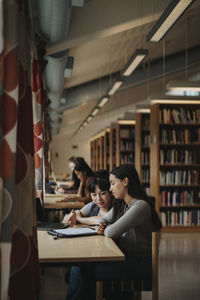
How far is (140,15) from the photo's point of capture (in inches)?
233

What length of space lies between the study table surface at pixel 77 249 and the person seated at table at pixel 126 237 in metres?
0.14

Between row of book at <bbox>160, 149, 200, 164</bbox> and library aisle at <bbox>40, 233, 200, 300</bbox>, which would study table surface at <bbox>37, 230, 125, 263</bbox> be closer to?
library aisle at <bbox>40, 233, 200, 300</bbox>

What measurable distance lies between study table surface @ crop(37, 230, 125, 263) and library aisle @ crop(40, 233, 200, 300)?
4.07 ft

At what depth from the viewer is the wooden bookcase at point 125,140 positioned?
1142 centimetres

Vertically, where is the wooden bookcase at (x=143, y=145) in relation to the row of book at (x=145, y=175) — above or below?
above

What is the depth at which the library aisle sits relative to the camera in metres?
4.04

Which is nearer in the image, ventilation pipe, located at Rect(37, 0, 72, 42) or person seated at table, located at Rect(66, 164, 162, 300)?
person seated at table, located at Rect(66, 164, 162, 300)

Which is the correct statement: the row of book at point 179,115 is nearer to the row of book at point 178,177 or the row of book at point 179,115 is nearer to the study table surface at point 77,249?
the row of book at point 178,177

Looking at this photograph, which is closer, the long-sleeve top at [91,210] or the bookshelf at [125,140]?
the long-sleeve top at [91,210]

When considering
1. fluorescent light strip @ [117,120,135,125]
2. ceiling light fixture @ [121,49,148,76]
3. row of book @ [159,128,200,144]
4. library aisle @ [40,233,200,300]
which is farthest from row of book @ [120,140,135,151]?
ceiling light fixture @ [121,49,148,76]

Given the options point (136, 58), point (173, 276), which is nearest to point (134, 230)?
point (173, 276)

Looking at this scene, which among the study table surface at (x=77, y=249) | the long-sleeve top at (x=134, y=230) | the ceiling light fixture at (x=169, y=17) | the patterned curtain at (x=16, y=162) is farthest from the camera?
the ceiling light fixture at (x=169, y=17)

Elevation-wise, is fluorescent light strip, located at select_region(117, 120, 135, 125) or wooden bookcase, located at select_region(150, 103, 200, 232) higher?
fluorescent light strip, located at select_region(117, 120, 135, 125)

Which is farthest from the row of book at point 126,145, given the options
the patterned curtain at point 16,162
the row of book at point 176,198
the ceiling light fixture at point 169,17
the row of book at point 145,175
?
the patterned curtain at point 16,162
